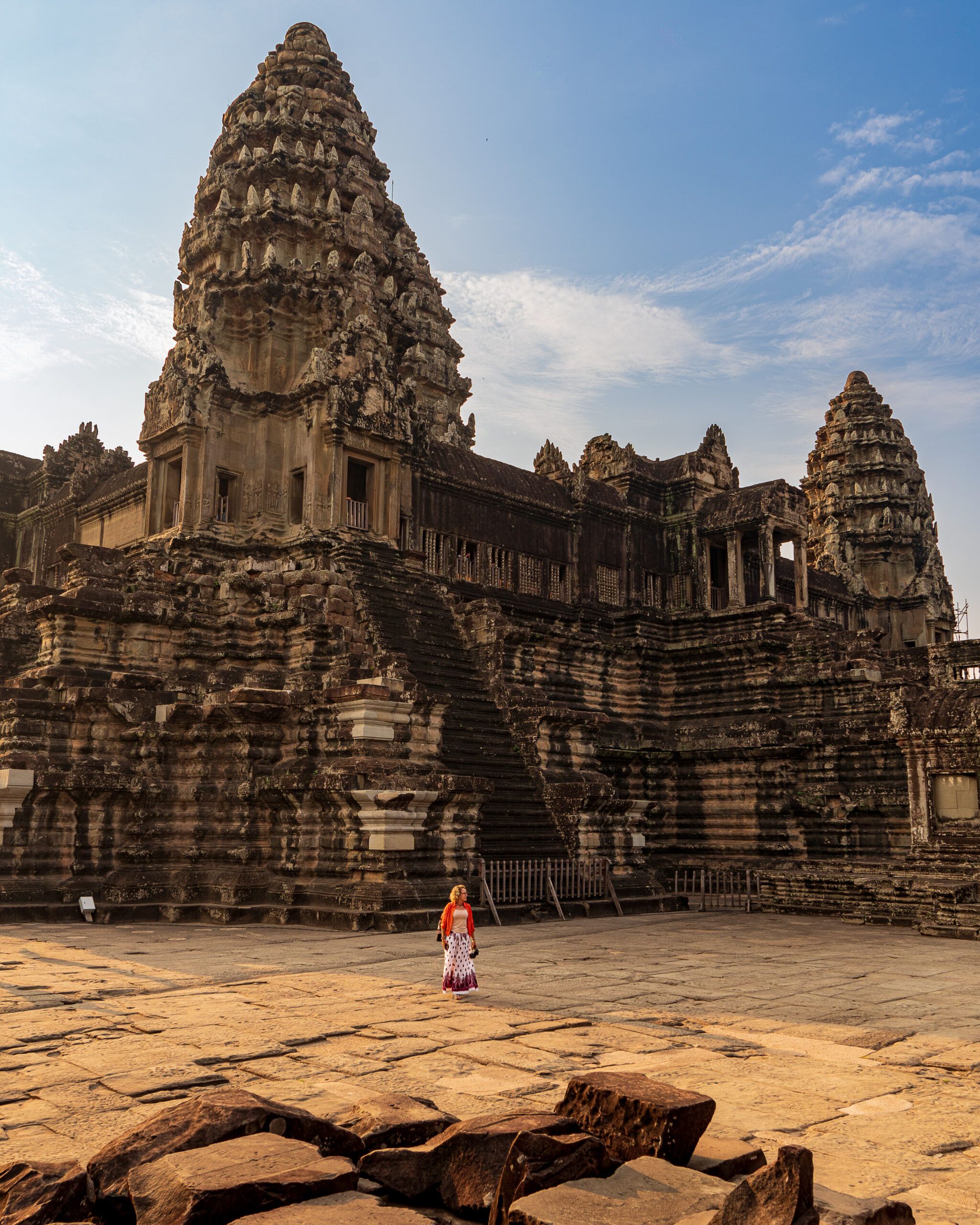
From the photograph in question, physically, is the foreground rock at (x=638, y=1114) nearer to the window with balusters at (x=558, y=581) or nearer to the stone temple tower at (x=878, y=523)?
the window with balusters at (x=558, y=581)

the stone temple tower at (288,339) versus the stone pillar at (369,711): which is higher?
the stone temple tower at (288,339)

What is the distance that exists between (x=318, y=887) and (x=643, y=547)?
63.4 feet

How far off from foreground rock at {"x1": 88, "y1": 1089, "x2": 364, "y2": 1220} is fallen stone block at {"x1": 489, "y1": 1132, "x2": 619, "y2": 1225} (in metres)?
0.94

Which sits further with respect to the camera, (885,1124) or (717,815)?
(717,815)

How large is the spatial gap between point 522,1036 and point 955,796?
15484 millimetres

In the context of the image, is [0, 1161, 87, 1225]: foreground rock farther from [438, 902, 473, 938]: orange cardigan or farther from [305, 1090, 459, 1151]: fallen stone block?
[438, 902, 473, 938]: orange cardigan

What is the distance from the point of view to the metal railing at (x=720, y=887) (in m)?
23.6

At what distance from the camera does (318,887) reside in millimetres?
18359

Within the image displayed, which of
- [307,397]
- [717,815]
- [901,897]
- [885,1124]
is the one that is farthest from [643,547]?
[885,1124]

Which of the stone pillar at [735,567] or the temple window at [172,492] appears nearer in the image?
the temple window at [172,492]

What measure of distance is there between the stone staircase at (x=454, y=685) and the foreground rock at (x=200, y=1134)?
47.8 ft

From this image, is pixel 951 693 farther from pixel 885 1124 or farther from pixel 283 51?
pixel 283 51

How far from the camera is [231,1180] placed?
15.0 ft

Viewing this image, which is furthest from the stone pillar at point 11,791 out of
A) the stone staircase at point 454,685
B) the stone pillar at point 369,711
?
the stone staircase at point 454,685
